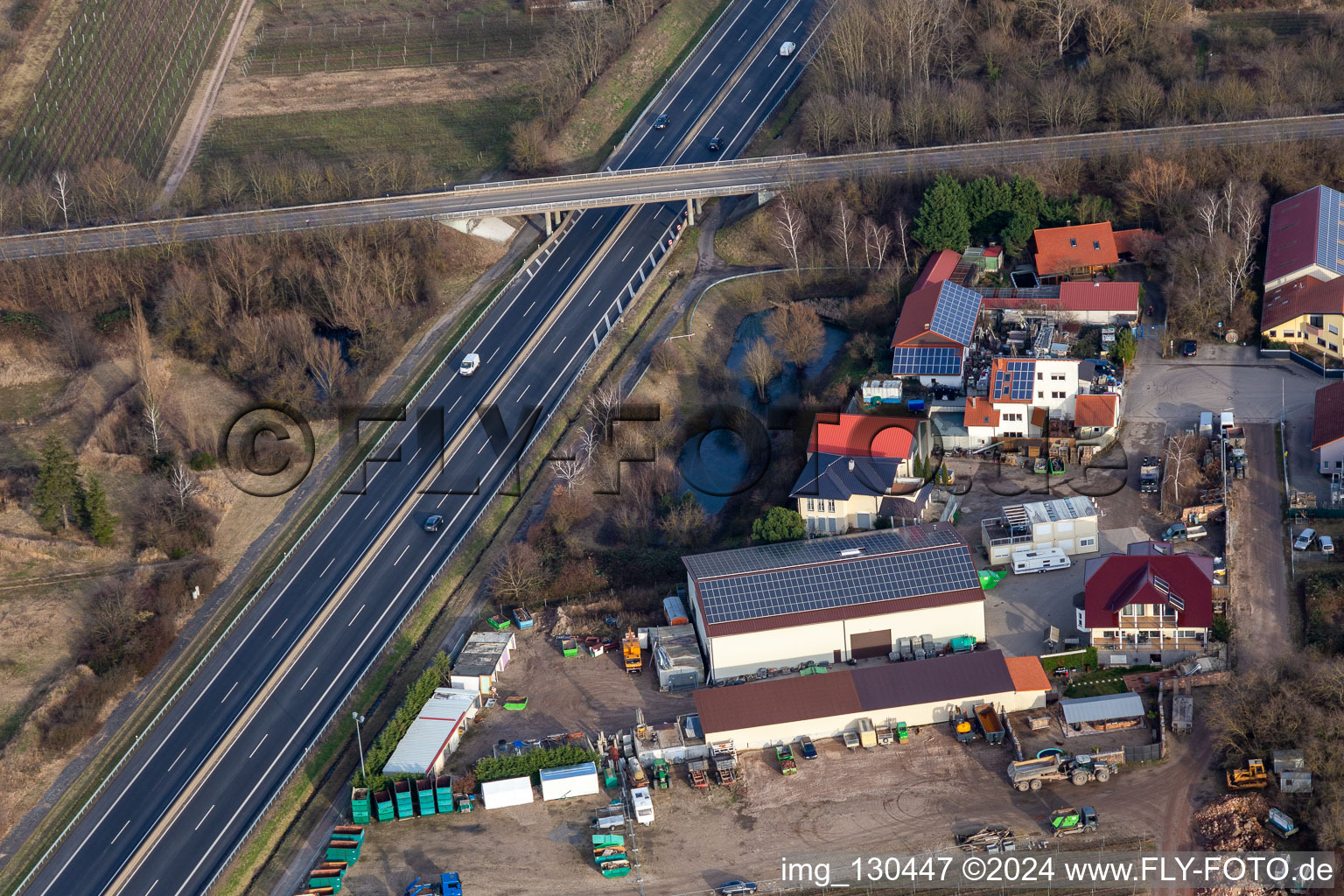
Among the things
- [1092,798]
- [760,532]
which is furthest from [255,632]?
[1092,798]

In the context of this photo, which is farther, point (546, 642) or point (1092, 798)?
point (546, 642)

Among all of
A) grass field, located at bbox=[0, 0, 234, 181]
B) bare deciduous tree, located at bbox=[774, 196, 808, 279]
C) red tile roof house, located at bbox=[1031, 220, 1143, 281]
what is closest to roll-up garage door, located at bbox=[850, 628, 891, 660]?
red tile roof house, located at bbox=[1031, 220, 1143, 281]

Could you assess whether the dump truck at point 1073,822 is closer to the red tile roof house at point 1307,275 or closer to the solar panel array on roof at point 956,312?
the solar panel array on roof at point 956,312

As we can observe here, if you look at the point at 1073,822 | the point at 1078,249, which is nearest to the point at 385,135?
the point at 1078,249

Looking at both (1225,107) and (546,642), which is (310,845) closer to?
(546,642)

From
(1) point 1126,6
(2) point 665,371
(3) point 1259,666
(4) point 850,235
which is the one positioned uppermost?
(1) point 1126,6

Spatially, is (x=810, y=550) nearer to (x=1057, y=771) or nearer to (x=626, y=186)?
(x=1057, y=771)
